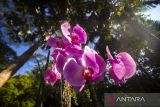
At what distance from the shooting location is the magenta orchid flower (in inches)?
39.2

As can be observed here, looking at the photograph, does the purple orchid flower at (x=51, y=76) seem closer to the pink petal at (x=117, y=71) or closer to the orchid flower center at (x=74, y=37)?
the orchid flower center at (x=74, y=37)

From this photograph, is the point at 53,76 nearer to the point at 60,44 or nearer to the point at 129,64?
the point at 60,44

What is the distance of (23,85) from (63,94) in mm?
19261

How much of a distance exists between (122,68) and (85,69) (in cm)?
12

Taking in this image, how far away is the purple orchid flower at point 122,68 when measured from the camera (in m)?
0.88

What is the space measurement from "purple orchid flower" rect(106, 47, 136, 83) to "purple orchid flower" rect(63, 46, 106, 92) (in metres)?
0.03

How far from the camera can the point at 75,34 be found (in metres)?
1.01

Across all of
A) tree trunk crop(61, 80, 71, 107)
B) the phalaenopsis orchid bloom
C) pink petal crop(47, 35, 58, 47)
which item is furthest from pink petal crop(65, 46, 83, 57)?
tree trunk crop(61, 80, 71, 107)

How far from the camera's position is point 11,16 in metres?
12.6

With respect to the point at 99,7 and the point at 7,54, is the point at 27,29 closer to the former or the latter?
the point at 99,7

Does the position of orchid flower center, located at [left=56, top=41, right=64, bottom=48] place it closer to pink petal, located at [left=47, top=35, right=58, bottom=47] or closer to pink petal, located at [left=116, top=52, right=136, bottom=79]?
pink petal, located at [left=47, top=35, right=58, bottom=47]

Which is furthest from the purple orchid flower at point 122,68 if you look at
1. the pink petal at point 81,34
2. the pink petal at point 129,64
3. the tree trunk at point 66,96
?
the tree trunk at point 66,96

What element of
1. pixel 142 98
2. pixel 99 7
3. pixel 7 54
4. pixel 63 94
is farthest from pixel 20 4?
pixel 142 98

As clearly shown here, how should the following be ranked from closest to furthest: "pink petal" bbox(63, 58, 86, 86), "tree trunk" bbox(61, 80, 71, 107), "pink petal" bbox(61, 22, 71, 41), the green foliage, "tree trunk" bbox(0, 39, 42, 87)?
"pink petal" bbox(63, 58, 86, 86), "pink petal" bbox(61, 22, 71, 41), "tree trunk" bbox(0, 39, 42, 87), "tree trunk" bbox(61, 80, 71, 107), the green foliage
